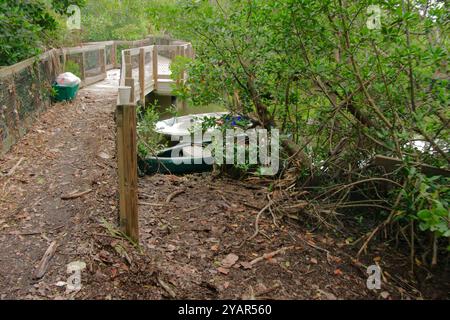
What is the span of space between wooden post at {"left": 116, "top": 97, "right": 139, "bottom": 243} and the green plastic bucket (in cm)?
571

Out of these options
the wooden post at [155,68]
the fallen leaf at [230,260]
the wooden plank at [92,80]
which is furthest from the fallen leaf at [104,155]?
the wooden post at [155,68]

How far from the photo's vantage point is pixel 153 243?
13.2 feet

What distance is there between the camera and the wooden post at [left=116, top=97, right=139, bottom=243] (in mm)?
3328

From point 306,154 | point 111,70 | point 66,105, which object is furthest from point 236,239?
point 111,70

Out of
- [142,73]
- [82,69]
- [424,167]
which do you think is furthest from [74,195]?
[142,73]

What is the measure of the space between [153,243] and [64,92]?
567 cm

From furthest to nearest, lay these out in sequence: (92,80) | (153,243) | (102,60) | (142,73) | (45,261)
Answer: (102,60)
(142,73)
(92,80)
(153,243)
(45,261)

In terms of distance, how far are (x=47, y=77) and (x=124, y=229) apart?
5.61 meters

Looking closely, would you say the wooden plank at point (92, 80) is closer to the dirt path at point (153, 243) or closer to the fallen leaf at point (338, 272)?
the dirt path at point (153, 243)

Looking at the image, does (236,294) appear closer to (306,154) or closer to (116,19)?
(306,154)

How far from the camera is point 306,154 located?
548 centimetres

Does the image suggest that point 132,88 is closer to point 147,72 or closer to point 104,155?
point 104,155
